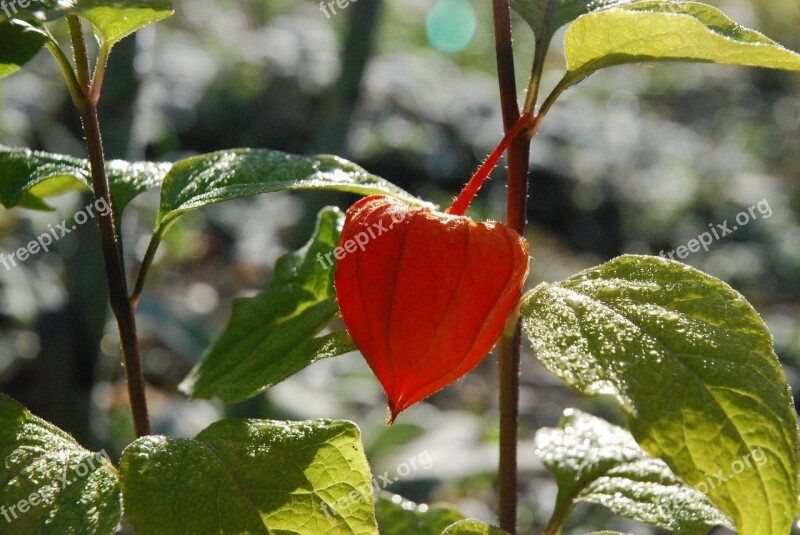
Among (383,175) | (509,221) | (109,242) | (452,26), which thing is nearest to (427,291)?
(509,221)

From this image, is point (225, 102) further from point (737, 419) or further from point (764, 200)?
point (737, 419)

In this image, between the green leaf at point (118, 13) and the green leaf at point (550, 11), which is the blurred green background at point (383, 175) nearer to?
the green leaf at point (550, 11)

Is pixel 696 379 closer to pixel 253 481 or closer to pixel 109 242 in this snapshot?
pixel 253 481

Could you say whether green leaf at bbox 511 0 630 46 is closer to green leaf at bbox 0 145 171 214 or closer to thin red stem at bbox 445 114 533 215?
thin red stem at bbox 445 114 533 215

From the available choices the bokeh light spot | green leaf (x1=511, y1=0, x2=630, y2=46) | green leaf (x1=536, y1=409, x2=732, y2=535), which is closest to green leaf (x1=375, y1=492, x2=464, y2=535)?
green leaf (x1=536, y1=409, x2=732, y2=535)

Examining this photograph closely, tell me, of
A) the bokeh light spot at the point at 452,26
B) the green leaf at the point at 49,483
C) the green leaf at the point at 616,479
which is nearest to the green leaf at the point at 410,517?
the green leaf at the point at 616,479

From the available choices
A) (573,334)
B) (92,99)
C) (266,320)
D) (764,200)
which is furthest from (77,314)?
(764,200)
